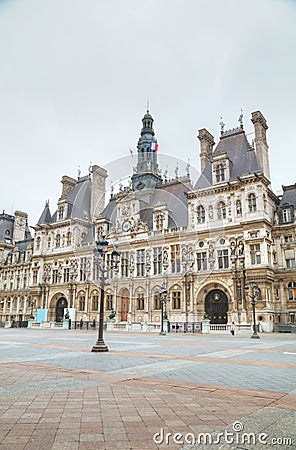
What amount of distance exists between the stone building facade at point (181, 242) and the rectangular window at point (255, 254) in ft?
0.33

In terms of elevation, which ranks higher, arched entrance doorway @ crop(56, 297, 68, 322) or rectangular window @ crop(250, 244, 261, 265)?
rectangular window @ crop(250, 244, 261, 265)

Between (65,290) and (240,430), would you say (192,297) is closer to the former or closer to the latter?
(65,290)

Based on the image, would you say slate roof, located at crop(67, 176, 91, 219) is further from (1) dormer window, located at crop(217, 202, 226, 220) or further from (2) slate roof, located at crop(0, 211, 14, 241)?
(1) dormer window, located at crop(217, 202, 226, 220)

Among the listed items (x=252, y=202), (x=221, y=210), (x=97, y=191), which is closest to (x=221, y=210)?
(x=221, y=210)

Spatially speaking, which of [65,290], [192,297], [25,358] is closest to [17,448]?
[25,358]

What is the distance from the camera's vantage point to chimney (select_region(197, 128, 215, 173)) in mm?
48688

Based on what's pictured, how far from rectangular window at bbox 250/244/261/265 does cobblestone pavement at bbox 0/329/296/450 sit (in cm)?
2695

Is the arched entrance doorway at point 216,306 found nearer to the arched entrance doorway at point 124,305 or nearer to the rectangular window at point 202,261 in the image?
the rectangular window at point 202,261

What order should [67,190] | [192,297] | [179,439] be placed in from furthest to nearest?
[67,190] < [192,297] < [179,439]

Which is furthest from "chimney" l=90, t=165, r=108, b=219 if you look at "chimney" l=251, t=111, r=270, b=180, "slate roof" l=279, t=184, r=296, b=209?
"slate roof" l=279, t=184, r=296, b=209

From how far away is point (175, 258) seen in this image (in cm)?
4397

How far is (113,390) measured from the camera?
7.56 metres

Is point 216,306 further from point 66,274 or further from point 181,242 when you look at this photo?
point 66,274

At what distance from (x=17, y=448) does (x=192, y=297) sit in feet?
124
